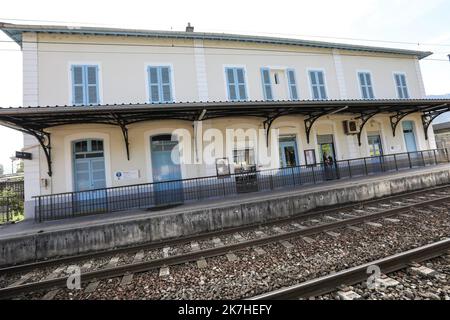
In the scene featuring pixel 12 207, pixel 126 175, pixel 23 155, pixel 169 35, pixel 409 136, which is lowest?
pixel 12 207

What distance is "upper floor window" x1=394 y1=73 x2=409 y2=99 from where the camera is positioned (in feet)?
47.4

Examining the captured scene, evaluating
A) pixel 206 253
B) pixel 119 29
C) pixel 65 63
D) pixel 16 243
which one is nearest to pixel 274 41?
pixel 119 29

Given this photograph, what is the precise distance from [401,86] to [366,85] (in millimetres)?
3121

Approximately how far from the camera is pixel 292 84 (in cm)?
1221

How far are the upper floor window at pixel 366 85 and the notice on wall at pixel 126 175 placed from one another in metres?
13.8

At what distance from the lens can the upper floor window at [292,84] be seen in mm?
12067

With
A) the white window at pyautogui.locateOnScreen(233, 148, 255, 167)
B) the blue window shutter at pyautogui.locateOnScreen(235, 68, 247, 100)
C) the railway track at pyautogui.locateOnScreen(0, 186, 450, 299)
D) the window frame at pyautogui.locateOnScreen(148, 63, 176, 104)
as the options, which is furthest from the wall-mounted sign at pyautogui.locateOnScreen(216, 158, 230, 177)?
the railway track at pyautogui.locateOnScreen(0, 186, 450, 299)

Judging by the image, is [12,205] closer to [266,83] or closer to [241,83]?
[241,83]

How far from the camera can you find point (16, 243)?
5.50 metres

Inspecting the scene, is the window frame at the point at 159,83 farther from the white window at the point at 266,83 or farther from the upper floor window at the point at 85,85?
the white window at the point at 266,83

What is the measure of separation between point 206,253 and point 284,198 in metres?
3.85

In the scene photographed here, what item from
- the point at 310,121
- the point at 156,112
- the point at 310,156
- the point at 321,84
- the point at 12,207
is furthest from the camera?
the point at 321,84

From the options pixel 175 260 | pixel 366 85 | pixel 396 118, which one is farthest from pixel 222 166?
pixel 396 118
